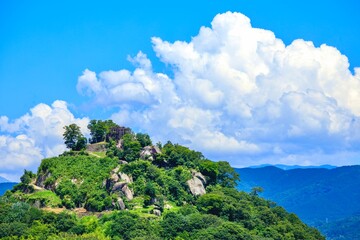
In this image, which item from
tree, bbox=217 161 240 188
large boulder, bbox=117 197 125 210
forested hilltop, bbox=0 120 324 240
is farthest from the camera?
tree, bbox=217 161 240 188

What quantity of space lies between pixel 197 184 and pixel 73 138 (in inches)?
1097

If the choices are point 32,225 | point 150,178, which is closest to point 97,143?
point 150,178

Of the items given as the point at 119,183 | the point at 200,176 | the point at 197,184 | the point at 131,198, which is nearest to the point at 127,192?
the point at 131,198

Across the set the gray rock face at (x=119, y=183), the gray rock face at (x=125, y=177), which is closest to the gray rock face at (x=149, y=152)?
the gray rock face at (x=119, y=183)

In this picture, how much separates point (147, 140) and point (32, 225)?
36.9m

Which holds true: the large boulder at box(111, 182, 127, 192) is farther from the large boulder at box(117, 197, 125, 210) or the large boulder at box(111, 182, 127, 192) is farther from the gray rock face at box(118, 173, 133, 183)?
the large boulder at box(117, 197, 125, 210)

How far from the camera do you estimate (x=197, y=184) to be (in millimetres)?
105312

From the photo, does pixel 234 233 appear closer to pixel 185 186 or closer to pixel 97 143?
pixel 185 186

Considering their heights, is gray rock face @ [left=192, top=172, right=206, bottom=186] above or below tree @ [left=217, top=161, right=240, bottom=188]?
below

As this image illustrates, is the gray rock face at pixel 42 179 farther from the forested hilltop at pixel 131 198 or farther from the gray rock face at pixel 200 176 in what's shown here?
the gray rock face at pixel 200 176

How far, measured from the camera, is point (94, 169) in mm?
101312

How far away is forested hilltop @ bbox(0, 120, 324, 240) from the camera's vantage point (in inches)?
3169

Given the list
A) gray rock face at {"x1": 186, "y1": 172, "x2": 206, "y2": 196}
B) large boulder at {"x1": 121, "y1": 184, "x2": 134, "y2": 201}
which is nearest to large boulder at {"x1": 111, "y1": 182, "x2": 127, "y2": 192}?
large boulder at {"x1": 121, "y1": 184, "x2": 134, "y2": 201}

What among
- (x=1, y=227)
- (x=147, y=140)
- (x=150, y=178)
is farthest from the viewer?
(x=147, y=140)
